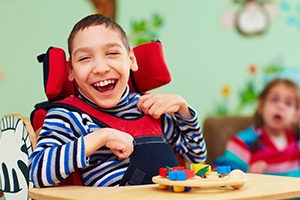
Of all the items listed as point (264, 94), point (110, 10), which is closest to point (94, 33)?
point (110, 10)

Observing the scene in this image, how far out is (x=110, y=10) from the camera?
8.01 ft

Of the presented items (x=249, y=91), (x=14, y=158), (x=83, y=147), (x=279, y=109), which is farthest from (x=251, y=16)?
(x=83, y=147)

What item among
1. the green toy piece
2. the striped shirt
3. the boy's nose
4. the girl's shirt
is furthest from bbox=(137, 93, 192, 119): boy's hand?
the girl's shirt

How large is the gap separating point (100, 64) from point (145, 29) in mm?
1246

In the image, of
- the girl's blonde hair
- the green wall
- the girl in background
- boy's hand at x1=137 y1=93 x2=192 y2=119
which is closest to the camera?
boy's hand at x1=137 y1=93 x2=192 y2=119

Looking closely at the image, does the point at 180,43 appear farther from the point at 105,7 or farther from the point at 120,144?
the point at 120,144

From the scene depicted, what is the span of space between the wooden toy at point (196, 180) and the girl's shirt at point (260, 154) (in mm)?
1522

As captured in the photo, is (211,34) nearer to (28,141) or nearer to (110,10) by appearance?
(110,10)

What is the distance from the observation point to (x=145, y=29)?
2543 millimetres

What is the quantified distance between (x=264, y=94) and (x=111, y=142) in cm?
178

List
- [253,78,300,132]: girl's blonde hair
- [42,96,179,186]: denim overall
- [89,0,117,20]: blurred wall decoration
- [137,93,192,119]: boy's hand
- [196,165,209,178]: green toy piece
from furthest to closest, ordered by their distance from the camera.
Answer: [253,78,300,132]: girl's blonde hair → [89,0,117,20]: blurred wall decoration → [137,93,192,119]: boy's hand → [42,96,179,186]: denim overall → [196,165,209,178]: green toy piece

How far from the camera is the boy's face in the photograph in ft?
4.34

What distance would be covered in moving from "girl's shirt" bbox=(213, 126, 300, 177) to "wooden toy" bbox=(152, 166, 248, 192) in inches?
59.9

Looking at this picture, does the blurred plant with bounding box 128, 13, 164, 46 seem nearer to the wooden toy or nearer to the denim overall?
the denim overall
